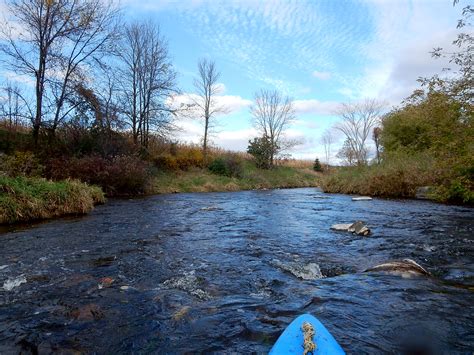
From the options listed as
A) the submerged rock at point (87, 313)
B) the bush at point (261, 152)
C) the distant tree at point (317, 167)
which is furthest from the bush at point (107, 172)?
the distant tree at point (317, 167)

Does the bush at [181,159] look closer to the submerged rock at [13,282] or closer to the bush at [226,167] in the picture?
the bush at [226,167]

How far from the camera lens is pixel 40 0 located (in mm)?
14305

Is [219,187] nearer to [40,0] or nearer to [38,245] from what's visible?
[40,0]

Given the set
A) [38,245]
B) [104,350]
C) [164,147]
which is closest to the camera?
[104,350]

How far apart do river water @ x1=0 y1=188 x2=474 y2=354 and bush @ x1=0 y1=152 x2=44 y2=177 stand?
13.3 feet

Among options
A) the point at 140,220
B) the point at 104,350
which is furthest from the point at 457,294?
the point at 140,220

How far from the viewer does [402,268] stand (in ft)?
12.8

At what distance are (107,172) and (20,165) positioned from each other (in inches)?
150

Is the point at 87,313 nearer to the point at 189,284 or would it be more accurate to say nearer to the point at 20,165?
the point at 189,284

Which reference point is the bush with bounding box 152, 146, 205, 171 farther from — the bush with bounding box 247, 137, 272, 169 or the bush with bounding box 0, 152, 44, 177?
the bush with bounding box 0, 152, 44, 177

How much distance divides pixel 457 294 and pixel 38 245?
5.95m

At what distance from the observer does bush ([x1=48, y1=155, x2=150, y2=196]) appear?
13312 millimetres

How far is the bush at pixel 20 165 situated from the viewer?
958cm

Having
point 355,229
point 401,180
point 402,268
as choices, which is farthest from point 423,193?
point 402,268
